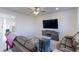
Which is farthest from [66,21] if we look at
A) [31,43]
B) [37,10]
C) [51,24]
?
[31,43]

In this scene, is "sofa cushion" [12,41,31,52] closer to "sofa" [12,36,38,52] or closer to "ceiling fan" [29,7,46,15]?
"sofa" [12,36,38,52]

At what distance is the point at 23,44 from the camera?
4.71 ft

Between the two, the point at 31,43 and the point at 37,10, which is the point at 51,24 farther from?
the point at 31,43

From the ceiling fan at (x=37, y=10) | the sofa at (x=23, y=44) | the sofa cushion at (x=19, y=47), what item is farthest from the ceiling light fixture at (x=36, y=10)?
the sofa cushion at (x=19, y=47)

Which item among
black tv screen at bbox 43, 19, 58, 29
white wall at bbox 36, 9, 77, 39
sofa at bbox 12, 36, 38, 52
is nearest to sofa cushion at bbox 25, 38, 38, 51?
sofa at bbox 12, 36, 38, 52

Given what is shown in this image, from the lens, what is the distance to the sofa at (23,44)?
54.1 inches

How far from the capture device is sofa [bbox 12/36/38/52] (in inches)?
54.1

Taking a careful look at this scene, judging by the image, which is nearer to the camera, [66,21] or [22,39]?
[66,21]

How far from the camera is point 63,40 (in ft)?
4.54

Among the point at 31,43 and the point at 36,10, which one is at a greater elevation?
the point at 36,10

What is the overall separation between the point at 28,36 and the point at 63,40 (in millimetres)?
502
